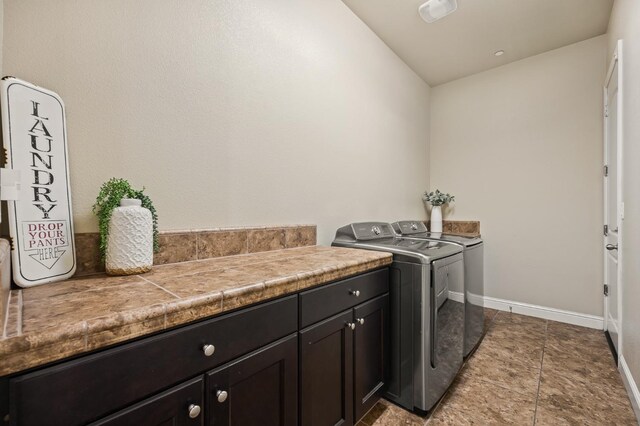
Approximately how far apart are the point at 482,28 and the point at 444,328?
2619mm

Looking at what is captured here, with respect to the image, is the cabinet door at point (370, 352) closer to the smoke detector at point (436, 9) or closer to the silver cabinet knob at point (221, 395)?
the silver cabinet knob at point (221, 395)

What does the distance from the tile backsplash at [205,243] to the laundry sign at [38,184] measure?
0.05 m

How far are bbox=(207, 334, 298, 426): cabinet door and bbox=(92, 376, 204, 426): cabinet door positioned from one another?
1.5 inches

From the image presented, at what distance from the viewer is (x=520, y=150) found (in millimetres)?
3113

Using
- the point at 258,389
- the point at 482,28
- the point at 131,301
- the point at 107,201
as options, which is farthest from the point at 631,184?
the point at 107,201

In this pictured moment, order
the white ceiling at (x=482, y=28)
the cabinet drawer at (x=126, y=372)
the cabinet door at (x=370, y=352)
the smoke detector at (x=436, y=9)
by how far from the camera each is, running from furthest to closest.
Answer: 1. the white ceiling at (x=482, y=28)
2. the smoke detector at (x=436, y=9)
3. the cabinet door at (x=370, y=352)
4. the cabinet drawer at (x=126, y=372)

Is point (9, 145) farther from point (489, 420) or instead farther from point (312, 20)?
point (489, 420)

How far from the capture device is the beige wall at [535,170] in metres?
2.77

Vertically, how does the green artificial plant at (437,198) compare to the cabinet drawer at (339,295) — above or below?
above

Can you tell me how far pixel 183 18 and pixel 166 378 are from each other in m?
1.50

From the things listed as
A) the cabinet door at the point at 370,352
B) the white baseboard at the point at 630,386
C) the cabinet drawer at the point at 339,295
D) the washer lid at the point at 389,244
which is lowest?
the white baseboard at the point at 630,386

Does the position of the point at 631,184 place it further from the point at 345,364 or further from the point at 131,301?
the point at 131,301

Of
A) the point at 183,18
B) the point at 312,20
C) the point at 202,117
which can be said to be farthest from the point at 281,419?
the point at 312,20

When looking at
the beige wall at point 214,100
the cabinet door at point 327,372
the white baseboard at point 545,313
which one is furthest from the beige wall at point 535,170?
the cabinet door at point 327,372
